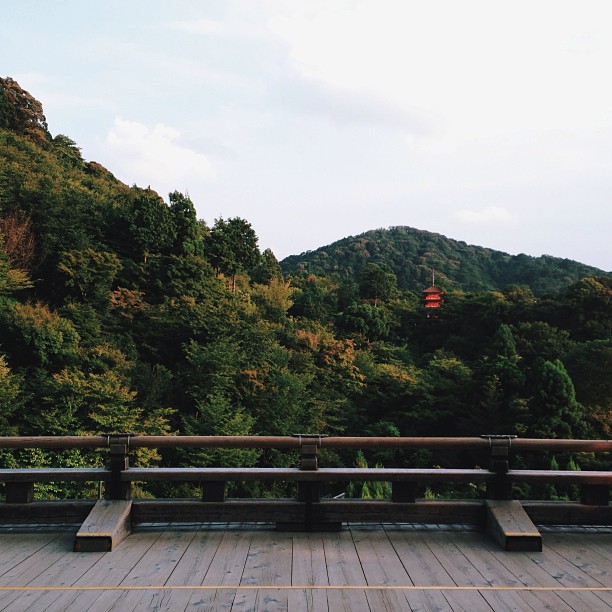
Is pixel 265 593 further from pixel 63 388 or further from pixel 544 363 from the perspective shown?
pixel 544 363

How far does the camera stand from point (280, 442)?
12.8 feet

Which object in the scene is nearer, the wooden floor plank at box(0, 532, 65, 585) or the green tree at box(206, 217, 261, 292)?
the wooden floor plank at box(0, 532, 65, 585)

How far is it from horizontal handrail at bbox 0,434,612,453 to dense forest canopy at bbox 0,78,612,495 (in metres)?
15.0

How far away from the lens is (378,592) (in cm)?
292

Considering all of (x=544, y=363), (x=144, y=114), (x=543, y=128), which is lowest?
(x=544, y=363)

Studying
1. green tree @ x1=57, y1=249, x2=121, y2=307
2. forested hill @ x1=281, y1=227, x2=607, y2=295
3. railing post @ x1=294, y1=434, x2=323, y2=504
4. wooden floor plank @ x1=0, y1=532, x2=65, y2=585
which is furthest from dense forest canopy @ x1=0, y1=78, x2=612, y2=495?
forested hill @ x1=281, y1=227, x2=607, y2=295

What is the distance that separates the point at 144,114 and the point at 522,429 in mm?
35079

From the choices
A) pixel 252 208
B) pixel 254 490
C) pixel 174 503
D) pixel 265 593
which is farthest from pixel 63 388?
pixel 252 208

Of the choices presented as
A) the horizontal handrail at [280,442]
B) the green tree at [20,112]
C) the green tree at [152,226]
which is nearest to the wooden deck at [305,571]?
the horizontal handrail at [280,442]

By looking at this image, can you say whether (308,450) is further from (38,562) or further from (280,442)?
(38,562)

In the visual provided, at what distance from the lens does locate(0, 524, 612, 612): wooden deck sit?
9.22 ft

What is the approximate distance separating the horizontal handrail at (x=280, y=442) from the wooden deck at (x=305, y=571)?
57 centimetres

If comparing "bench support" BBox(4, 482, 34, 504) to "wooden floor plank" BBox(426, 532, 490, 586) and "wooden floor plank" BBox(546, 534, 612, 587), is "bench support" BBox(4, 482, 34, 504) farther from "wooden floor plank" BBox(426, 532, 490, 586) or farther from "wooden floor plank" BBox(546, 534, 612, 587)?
"wooden floor plank" BBox(546, 534, 612, 587)

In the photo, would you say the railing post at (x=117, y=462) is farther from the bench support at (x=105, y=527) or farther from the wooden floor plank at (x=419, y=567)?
the wooden floor plank at (x=419, y=567)
